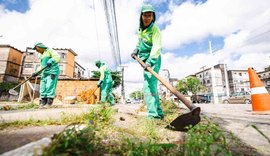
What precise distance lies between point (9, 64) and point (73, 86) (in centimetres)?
3163

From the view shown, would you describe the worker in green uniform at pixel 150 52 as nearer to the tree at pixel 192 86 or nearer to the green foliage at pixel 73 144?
the green foliage at pixel 73 144

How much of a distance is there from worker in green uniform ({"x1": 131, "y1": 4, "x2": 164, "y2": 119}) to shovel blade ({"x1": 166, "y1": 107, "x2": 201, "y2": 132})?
784 mm

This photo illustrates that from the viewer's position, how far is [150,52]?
134 inches

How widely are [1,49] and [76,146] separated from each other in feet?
157

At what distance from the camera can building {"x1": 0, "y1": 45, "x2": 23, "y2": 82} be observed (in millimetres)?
38312

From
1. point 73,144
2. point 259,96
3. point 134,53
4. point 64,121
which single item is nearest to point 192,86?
point 259,96

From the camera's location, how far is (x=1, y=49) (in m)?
39.1

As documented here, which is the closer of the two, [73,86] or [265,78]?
[73,86]

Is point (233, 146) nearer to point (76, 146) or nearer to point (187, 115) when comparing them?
point (187, 115)

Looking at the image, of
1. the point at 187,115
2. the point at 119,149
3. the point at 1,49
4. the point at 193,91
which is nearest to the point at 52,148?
the point at 119,149

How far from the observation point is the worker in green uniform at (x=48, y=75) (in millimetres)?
5625

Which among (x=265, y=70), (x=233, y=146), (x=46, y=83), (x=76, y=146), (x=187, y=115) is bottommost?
(x=233, y=146)

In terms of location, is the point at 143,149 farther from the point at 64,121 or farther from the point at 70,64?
the point at 70,64

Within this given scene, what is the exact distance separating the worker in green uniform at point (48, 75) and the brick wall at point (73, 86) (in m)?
9.86
